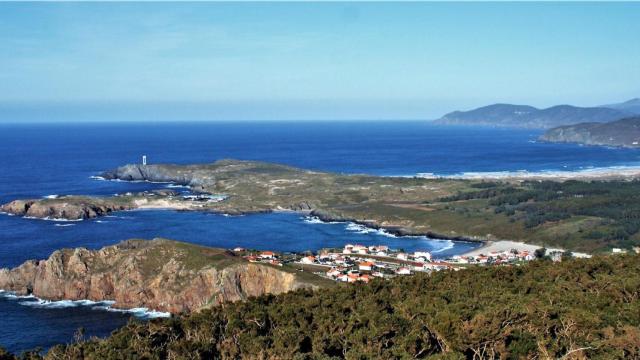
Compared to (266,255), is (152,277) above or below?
below

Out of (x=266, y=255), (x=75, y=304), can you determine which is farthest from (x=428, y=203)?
(x=75, y=304)

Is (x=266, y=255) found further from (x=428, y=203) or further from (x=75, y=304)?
(x=428, y=203)

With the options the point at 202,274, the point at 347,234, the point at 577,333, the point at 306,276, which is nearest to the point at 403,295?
the point at 577,333

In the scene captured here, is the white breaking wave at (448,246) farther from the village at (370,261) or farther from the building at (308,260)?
the building at (308,260)

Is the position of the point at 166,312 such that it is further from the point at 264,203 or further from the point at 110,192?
the point at 110,192

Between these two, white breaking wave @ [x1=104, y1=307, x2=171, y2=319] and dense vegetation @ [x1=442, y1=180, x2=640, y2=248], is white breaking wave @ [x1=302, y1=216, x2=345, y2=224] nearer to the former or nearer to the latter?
dense vegetation @ [x1=442, y1=180, x2=640, y2=248]

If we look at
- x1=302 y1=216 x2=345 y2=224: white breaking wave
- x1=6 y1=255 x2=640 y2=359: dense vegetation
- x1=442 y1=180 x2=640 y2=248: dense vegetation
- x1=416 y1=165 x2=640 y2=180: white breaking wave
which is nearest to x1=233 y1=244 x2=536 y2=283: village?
x1=442 y1=180 x2=640 y2=248: dense vegetation
